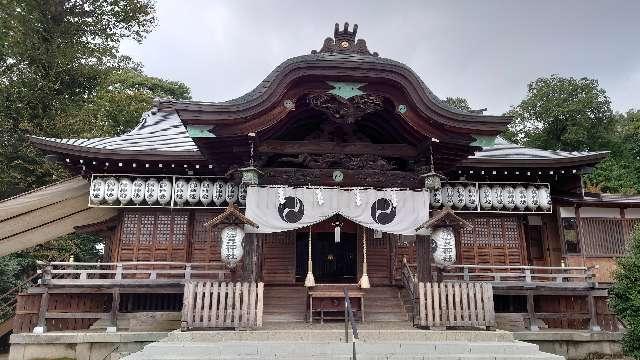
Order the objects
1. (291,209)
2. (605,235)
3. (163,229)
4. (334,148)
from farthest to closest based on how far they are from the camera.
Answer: (605,235)
(163,229)
(334,148)
(291,209)

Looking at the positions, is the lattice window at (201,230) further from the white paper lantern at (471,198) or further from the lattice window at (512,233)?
the lattice window at (512,233)

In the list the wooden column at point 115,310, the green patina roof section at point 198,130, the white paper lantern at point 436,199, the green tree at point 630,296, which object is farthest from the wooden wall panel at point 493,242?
the wooden column at point 115,310

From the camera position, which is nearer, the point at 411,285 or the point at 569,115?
the point at 411,285

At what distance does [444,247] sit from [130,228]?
919cm

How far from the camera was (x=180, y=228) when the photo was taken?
13758 mm

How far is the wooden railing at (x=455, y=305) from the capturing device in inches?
376

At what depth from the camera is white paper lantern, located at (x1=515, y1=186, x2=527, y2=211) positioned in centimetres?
1380

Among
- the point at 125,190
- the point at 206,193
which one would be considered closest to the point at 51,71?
the point at 125,190

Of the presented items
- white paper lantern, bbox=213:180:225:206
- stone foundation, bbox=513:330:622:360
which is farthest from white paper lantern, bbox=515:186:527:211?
white paper lantern, bbox=213:180:225:206

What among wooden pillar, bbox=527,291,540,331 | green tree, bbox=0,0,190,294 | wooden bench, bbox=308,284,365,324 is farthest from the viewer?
green tree, bbox=0,0,190,294

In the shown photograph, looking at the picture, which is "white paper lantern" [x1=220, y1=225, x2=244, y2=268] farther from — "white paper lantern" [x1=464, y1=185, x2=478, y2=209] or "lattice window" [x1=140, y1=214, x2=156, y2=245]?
"white paper lantern" [x1=464, y1=185, x2=478, y2=209]

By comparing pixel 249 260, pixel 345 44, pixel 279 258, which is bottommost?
pixel 249 260

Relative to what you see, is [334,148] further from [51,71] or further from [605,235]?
[51,71]

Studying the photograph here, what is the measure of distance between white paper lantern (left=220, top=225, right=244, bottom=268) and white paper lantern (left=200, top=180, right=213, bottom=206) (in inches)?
141
